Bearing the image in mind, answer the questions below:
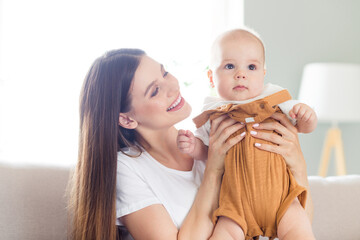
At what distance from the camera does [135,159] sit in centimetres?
153

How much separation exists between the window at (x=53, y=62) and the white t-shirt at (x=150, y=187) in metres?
1.81

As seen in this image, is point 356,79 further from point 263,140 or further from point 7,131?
point 7,131

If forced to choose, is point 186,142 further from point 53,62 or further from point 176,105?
point 53,62

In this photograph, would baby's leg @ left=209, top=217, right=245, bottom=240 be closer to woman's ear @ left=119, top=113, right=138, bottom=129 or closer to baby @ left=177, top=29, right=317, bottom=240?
baby @ left=177, top=29, right=317, bottom=240

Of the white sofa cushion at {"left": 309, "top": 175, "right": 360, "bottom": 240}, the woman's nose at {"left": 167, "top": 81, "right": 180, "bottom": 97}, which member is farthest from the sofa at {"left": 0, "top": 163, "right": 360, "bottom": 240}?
the woman's nose at {"left": 167, "top": 81, "right": 180, "bottom": 97}

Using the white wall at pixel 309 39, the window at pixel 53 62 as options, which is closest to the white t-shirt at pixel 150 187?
the window at pixel 53 62

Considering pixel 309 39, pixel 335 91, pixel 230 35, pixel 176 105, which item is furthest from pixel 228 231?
pixel 309 39

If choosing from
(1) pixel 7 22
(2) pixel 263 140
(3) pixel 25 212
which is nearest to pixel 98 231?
(3) pixel 25 212

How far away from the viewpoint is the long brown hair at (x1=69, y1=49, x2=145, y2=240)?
1.44 meters

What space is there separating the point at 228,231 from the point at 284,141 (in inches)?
14.4

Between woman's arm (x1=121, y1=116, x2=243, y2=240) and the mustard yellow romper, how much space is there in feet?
0.13

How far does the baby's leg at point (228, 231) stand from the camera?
132cm

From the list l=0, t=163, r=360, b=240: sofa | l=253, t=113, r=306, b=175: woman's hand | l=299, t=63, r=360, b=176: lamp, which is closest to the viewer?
l=253, t=113, r=306, b=175: woman's hand

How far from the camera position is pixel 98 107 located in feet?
4.75
